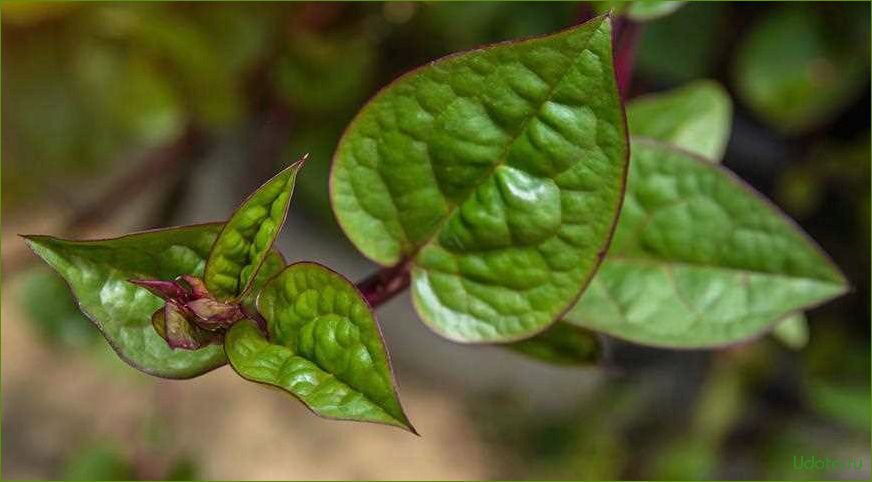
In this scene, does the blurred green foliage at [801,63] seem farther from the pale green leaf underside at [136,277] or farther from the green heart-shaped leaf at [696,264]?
the pale green leaf underside at [136,277]

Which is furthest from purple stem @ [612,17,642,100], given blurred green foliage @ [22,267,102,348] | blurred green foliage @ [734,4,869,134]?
blurred green foliage @ [22,267,102,348]

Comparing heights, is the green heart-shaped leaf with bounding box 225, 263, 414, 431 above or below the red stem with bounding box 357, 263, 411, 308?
above

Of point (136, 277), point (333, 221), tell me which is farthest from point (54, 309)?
point (136, 277)

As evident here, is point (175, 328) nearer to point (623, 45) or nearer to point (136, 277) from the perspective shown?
point (136, 277)

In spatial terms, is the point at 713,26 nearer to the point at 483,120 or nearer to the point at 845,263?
the point at 845,263

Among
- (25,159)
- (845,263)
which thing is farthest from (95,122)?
(845,263)

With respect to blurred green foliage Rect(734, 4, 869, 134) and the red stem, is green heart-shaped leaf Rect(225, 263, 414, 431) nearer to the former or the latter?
the red stem
